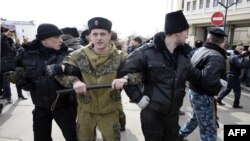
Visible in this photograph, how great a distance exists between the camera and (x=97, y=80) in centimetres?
257

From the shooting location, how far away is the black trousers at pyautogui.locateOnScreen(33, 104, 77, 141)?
2.94 m

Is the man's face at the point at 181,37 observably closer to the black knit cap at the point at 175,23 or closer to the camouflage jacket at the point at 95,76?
the black knit cap at the point at 175,23

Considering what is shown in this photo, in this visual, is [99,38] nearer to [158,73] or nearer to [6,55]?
[158,73]

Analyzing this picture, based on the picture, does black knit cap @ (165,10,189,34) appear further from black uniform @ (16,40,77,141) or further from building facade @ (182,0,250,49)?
building facade @ (182,0,250,49)

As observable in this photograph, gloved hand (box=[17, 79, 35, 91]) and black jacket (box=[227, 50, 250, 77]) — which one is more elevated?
gloved hand (box=[17, 79, 35, 91])

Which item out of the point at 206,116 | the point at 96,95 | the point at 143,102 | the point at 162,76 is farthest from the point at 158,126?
the point at 206,116

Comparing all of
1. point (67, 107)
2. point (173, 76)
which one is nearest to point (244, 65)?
point (173, 76)

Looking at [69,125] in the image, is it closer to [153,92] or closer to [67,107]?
[67,107]

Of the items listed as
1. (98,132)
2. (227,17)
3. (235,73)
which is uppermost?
(227,17)

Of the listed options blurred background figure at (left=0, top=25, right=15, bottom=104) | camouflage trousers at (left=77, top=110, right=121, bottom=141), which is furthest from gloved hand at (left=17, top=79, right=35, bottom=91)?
blurred background figure at (left=0, top=25, right=15, bottom=104)

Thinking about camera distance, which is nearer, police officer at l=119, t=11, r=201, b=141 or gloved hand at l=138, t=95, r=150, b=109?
gloved hand at l=138, t=95, r=150, b=109

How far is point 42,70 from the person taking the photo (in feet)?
9.68

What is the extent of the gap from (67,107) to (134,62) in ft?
3.18

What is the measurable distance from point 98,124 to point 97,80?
1.47 ft
